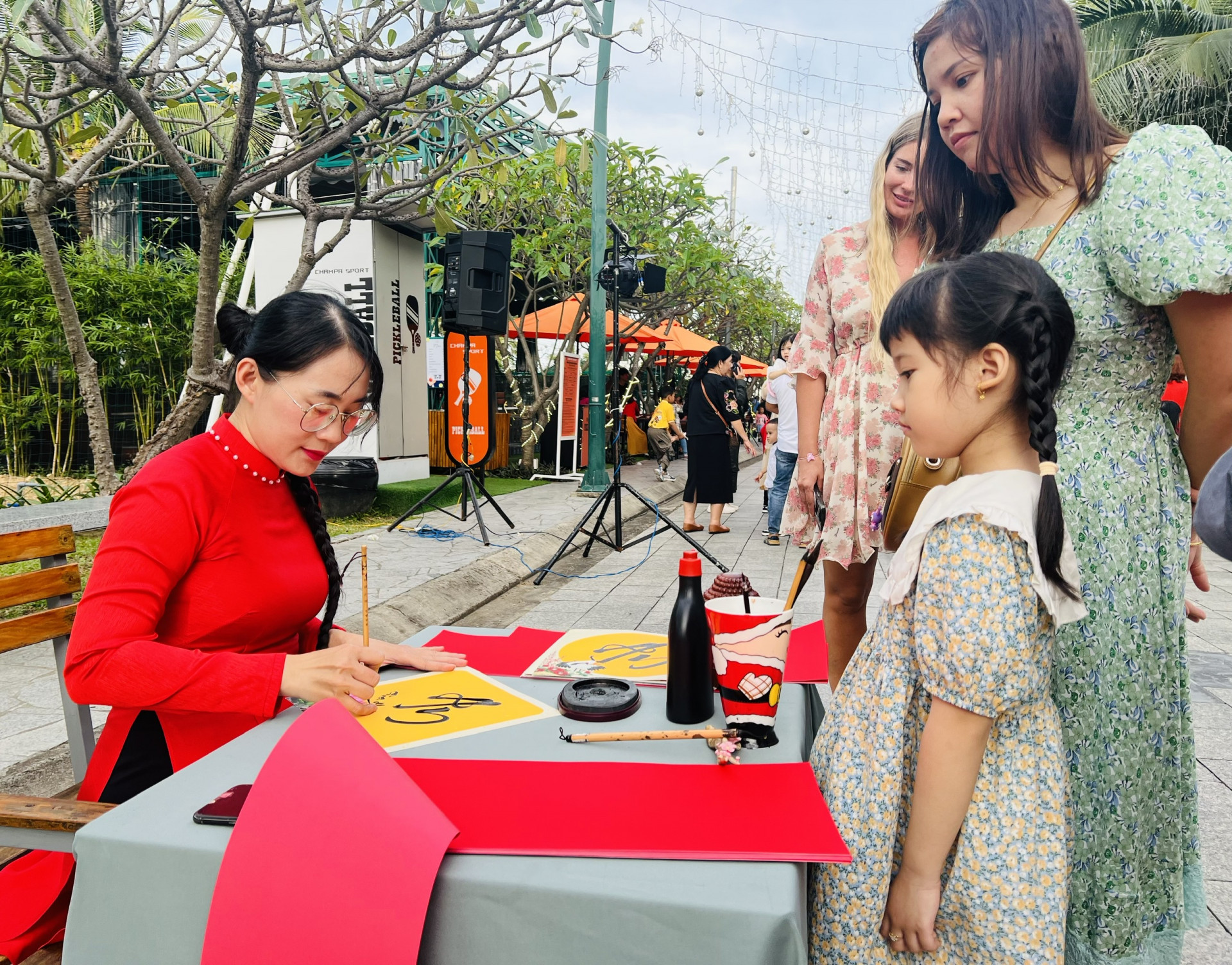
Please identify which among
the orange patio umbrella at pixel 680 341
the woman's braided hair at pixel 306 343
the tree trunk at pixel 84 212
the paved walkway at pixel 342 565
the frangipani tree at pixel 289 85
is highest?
the tree trunk at pixel 84 212

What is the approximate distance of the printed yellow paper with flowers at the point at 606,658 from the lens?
160 cm

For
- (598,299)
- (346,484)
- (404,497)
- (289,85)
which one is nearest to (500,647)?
(289,85)

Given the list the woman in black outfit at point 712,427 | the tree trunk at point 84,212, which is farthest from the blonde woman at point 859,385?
the tree trunk at point 84,212

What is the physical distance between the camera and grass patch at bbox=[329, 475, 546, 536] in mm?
7715

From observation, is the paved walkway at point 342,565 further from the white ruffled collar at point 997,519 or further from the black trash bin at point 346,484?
the white ruffled collar at point 997,519

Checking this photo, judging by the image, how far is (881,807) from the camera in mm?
1147

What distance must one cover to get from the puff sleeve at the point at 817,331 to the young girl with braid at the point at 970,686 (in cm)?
147

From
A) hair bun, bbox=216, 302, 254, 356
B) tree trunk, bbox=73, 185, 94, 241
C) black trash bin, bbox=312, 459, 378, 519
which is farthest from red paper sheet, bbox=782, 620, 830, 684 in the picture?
tree trunk, bbox=73, 185, 94, 241

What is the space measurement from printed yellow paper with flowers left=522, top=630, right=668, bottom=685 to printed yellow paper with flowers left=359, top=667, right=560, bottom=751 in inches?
4.6

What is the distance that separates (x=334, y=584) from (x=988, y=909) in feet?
4.33

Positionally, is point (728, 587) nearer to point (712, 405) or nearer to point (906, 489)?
point (906, 489)

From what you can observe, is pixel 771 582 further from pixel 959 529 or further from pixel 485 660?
pixel 959 529

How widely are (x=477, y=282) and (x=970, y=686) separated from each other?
6646 millimetres

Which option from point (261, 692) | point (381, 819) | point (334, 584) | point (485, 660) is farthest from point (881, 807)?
point (334, 584)
